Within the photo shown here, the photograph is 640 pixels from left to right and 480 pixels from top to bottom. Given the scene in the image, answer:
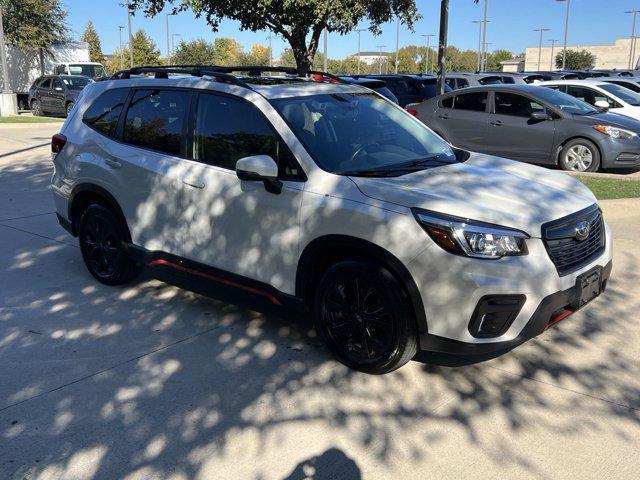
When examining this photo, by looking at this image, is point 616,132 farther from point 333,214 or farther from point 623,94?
point 333,214

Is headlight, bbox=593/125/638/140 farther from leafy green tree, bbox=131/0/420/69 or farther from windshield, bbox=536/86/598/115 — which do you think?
leafy green tree, bbox=131/0/420/69

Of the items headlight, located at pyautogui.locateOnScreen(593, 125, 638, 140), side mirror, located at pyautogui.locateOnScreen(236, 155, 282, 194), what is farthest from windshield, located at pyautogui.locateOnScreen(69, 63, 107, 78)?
side mirror, located at pyautogui.locateOnScreen(236, 155, 282, 194)

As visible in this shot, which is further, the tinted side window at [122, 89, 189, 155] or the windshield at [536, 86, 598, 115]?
the windshield at [536, 86, 598, 115]

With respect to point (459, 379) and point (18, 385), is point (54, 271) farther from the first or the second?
point (459, 379)

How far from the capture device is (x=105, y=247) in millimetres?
5590

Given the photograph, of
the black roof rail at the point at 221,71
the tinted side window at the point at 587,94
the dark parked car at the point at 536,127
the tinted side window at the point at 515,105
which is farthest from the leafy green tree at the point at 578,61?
the black roof rail at the point at 221,71

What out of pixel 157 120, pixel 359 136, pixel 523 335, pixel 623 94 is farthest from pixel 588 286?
pixel 623 94

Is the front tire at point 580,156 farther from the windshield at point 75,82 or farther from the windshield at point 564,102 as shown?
the windshield at point 75,82

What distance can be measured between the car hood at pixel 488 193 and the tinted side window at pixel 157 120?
1658 mm

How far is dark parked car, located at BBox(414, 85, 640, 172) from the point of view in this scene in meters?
10.6

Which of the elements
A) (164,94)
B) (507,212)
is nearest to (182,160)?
(164,94)

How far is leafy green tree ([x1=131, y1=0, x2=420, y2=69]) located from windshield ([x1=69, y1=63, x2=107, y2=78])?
54.7 feet

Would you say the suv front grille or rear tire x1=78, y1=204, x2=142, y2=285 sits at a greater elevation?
the suv front grille

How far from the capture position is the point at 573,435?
3381 mm
